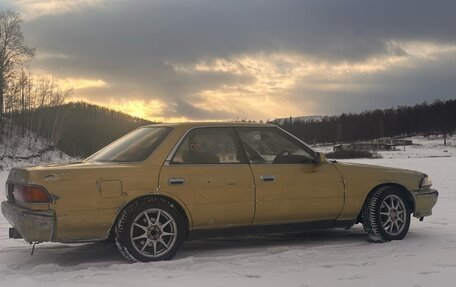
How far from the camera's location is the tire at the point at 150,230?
5625 millimetres

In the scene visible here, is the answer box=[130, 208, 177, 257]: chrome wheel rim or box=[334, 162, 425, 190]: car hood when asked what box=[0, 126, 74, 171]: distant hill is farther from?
box=[130, 208, 177, 257]: chrome wheel rim

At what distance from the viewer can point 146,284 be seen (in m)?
4.81

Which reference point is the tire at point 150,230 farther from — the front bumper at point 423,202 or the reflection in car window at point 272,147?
the front bumper at point 423,202

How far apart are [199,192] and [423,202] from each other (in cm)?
317

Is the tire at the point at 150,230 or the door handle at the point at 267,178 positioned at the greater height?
the door handle at the point at 267,178

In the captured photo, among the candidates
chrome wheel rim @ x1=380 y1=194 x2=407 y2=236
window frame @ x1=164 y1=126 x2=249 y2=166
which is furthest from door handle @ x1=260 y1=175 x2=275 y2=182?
chrome wheel rim @ x1=380 y1=194 x2=407 y2=236

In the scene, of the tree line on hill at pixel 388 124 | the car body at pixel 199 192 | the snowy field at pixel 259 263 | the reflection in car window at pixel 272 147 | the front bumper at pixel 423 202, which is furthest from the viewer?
the tree line on hill at pixel 388 124

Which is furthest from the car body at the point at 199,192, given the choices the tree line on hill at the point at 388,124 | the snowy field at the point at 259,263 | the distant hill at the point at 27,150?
the tree line on hill at the point at 388,124

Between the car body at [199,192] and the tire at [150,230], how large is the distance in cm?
1

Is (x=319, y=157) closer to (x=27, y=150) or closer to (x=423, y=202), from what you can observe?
(x=423, y=202)

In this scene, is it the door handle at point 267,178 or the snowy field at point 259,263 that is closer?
the snowy field at point 259,263

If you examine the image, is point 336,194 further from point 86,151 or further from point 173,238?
point 86,151

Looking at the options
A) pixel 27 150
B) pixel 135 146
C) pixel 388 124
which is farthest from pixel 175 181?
pixel 388 124

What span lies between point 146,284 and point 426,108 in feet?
582
